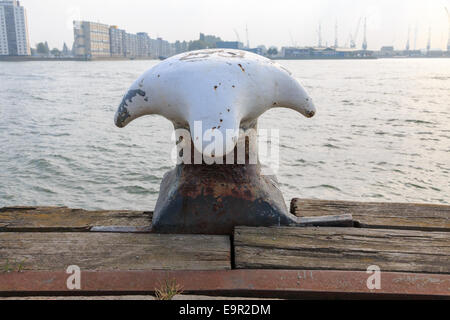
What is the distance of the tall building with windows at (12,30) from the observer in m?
87.6

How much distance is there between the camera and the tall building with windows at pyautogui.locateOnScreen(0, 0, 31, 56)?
287ft

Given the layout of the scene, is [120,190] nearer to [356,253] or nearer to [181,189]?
[181,189]

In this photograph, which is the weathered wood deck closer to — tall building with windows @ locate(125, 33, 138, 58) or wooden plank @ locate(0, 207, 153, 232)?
wooden plank @ locate(0, 207, 153, 232)

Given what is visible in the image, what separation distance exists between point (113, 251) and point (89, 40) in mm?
88898

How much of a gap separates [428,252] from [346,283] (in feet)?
1.87

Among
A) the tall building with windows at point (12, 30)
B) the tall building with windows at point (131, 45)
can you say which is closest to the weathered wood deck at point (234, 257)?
the tall building with windows at point (12, 30)

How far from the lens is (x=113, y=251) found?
2.00 metres

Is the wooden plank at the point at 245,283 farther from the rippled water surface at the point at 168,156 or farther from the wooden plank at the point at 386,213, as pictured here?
the rippled water surface at the point at 168,156

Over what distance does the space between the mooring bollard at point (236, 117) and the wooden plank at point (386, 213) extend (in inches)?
13.8

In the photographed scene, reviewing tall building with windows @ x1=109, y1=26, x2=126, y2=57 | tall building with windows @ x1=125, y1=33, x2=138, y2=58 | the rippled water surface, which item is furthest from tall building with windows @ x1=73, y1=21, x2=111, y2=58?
the rippled water surface

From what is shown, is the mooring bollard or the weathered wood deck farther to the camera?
the mooring bollard

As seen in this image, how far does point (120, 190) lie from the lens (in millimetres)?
6715

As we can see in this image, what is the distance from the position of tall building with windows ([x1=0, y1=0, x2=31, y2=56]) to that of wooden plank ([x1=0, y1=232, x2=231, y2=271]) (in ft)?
324

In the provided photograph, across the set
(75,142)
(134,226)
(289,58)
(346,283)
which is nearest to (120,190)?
(75,142)
